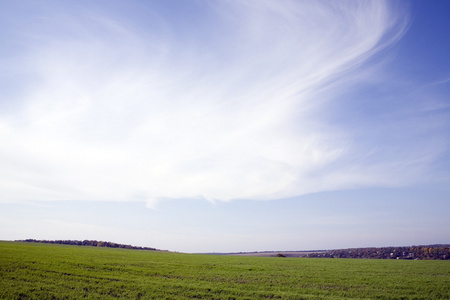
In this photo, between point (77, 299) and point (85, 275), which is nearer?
point (77, 299)

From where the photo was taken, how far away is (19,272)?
23.2 meters

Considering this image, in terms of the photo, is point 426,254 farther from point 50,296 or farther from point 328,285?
point 50,296

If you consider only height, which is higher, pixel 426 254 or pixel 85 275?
pixel 85 275

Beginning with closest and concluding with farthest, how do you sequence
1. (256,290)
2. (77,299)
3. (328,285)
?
1. (77,299)
2. (256,290)
3. (328,285)

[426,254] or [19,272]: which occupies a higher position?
[19,272]

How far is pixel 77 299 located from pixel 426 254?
98493 mm

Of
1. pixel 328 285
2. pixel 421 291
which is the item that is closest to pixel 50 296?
pixel 328 285

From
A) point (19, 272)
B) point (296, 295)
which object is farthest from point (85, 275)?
point (296, 295)

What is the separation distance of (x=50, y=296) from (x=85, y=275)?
25.6ft

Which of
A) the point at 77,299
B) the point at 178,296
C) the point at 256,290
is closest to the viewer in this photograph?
the point at 77,299

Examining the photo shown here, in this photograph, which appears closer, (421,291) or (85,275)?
(421,291)

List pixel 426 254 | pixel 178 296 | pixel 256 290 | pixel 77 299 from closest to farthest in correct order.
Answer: pixel 77 299 < pixel 178 296 < pixel 256 290 < pixel 426 254

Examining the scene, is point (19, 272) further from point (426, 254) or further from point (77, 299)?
point (426, 254)

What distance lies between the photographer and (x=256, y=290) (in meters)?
20.0
